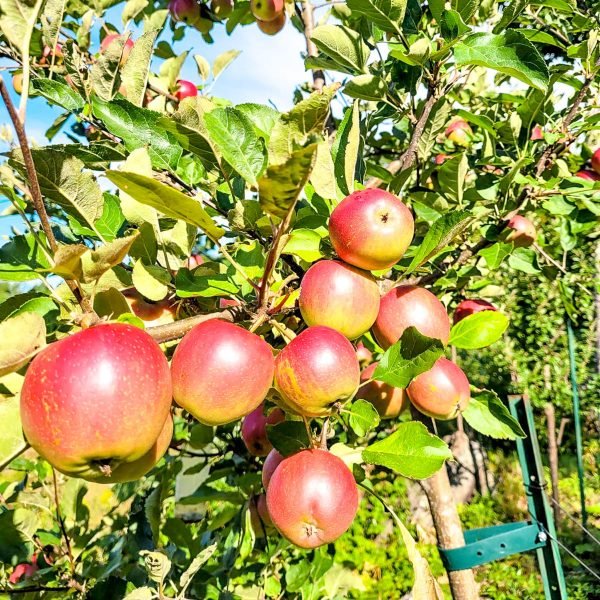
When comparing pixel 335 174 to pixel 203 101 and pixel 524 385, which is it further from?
pixel 524 385

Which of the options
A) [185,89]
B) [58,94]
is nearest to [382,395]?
[58,94]

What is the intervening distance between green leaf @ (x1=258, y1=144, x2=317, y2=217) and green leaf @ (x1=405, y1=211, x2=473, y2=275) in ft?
0.84

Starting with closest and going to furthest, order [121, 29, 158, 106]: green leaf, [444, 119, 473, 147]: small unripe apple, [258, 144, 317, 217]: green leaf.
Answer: [258, 144, 317, 217]: green leaf < [121, 29, 158, 106]: green leaf < [444, 119, 473, 147]: small unripe apple

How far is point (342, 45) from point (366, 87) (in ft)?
0.35

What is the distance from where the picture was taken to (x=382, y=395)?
1057mm

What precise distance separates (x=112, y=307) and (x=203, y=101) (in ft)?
1.08

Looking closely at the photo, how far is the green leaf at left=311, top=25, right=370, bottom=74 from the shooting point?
104cm

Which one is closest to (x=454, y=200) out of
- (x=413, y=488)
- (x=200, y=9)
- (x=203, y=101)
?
(x=203, y=101)

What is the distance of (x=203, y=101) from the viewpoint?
0.77 meters

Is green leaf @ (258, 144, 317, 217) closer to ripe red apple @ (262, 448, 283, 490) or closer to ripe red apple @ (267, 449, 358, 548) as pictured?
ripe red apple @ (267, 449, 358, 548)

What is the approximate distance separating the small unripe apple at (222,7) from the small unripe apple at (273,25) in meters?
0.15

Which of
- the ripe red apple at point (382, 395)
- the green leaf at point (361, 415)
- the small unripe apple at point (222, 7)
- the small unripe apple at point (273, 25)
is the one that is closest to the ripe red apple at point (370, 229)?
the green leaf at point (361, 415)

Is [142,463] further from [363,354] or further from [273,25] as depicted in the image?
[273,25]

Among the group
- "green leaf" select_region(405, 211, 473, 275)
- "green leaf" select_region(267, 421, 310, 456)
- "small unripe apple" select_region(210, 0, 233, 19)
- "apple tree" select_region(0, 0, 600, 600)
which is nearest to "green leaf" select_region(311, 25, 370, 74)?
"apple tree" select_region(0, 0, 600, 600)
